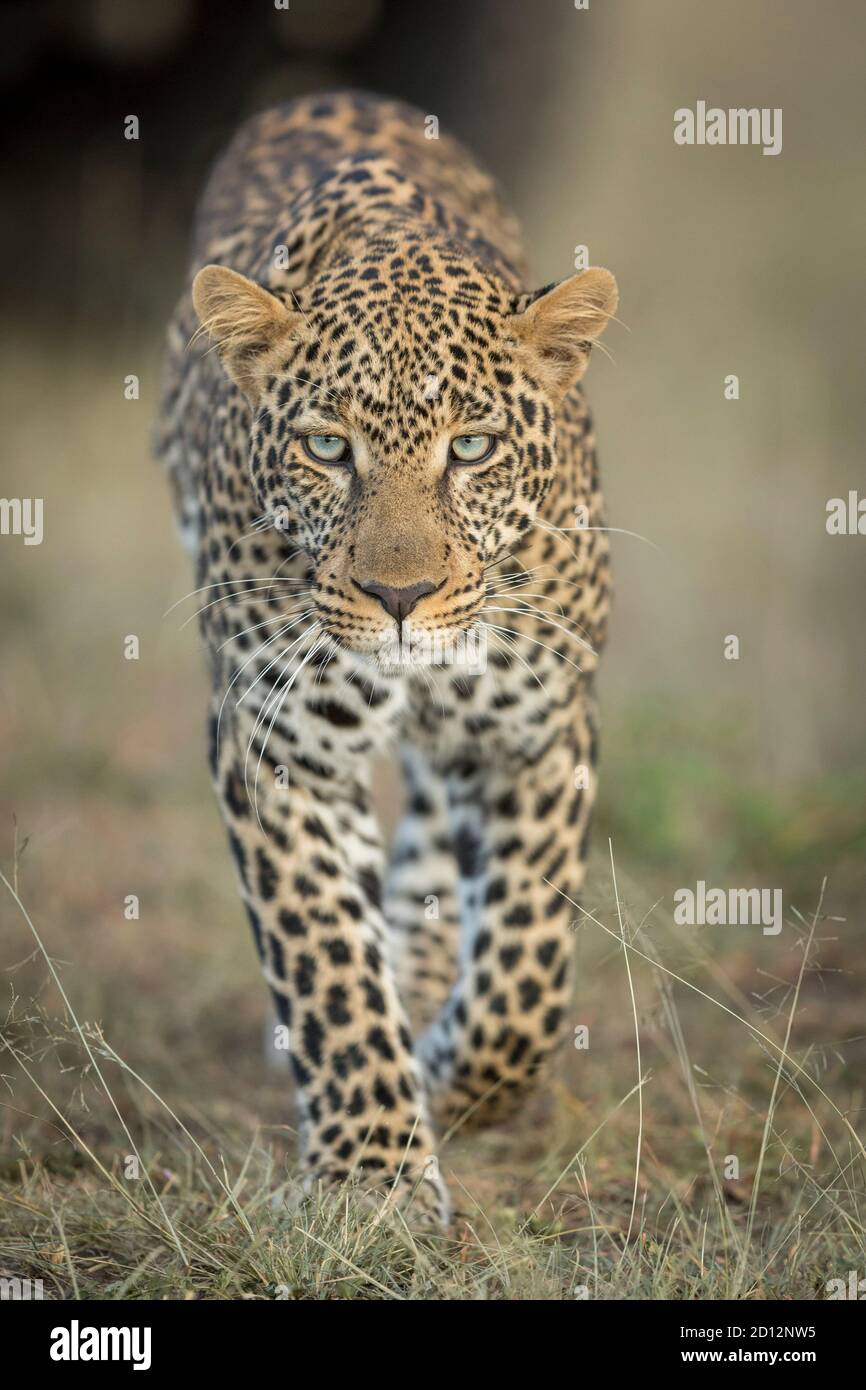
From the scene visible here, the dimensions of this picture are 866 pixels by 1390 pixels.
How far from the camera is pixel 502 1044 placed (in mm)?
5570

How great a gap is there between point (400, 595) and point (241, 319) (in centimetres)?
92

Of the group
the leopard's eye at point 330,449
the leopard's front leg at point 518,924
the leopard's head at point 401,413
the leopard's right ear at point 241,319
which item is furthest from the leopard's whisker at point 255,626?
the leopard's front leg at point 518,924

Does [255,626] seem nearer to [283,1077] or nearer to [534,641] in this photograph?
[534,641]

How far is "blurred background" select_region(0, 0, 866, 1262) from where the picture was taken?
8344 mm

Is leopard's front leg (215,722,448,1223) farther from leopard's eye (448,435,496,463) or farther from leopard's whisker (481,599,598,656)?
leopard's eye (448,435,496,463)

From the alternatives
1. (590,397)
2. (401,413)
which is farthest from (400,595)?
(590,397)

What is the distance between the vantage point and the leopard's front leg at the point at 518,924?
18.2ft

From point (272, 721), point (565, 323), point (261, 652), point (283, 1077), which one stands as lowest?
point (283, 1077)

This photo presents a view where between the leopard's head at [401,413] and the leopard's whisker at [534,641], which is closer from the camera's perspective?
the leopard's head at [401,413]

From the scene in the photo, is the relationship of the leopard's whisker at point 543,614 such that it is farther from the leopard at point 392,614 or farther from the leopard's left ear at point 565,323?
the leopard's left ear at point 565,323

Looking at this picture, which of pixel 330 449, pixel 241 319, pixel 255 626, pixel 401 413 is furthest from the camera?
pixel 255 626

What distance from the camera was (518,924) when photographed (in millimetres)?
5590

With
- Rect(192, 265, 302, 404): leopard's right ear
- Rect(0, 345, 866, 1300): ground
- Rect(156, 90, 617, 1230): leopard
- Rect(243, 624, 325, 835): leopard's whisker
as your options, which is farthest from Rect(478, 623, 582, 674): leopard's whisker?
Rect(192, 265, 302, 404): leopard's right ear

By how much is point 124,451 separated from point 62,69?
3452 mm
